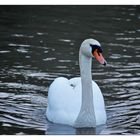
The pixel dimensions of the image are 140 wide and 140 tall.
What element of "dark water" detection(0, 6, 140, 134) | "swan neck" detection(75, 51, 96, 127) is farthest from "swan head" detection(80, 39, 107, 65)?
"dark water" detection(0, 6, 140, 134)

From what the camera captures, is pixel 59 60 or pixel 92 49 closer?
pixel 92 49

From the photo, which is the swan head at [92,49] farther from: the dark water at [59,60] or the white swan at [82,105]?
the dark water at [59,60]

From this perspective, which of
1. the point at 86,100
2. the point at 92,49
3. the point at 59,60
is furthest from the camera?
the point at 59,60

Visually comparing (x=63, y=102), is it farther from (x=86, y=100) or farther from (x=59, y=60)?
(x=59, y=60)

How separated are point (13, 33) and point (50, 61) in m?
0.85

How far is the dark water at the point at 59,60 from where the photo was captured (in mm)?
6930

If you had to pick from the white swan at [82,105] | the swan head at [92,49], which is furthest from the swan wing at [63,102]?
the swan head at [92,49]

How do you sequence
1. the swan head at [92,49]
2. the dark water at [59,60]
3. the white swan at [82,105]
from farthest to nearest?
the dark water at [59,60]
the white swan at [82,105]
the swan head at [92,49]

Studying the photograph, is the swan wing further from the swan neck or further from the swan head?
the swan head

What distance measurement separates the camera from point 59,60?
832 centimetres

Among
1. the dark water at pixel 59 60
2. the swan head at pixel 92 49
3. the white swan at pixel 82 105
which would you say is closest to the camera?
the swan head at pixel 92 49

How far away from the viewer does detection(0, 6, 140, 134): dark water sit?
273 inches

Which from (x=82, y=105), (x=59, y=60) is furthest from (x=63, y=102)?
(x=59, y=60)
